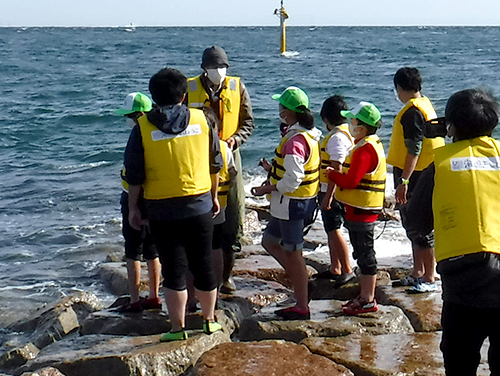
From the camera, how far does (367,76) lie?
110ft

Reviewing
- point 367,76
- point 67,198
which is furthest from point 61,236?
point 367,76

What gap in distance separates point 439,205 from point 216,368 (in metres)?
1.71

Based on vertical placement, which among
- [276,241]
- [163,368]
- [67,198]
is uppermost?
[276,241]

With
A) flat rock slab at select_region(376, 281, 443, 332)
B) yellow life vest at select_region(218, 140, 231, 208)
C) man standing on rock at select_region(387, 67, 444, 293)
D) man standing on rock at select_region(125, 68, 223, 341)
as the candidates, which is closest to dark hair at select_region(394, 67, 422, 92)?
man standing on rock at select_region(387, 67, 444, 293)

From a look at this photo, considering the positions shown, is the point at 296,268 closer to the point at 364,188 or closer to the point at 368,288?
the point at 368,288

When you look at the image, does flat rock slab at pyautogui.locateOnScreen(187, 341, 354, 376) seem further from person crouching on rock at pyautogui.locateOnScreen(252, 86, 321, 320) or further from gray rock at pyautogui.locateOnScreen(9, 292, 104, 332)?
gray rock at pyautogui.locateOnScreen(9, 292, 104, 332)

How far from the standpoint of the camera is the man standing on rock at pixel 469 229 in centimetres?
328

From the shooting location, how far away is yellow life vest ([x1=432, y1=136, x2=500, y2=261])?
328 centimetres

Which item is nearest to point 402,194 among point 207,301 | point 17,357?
point 207,301

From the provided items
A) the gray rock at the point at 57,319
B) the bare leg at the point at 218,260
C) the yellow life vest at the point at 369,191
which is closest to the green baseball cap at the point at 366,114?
the yellow life vest at the point at 369,191

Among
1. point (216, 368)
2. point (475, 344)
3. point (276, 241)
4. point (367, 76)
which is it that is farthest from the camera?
point (367, 76)

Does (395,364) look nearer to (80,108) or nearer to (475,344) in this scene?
(475,344)

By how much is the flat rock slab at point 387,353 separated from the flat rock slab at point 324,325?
0.72ft

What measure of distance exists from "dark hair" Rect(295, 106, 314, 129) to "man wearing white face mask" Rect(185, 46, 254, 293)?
2.38 ft
